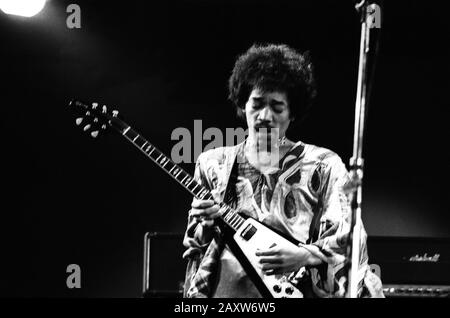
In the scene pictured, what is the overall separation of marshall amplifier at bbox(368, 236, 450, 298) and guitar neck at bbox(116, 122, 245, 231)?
0.59 meters

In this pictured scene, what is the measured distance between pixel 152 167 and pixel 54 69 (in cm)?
60

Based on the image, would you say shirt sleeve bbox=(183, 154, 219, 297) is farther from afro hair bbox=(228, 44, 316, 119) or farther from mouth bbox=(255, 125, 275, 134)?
afro hair bbox=(228, 44, 316, 119)

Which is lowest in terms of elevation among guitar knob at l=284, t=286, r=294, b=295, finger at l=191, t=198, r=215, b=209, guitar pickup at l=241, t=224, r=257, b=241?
guitar knob at l=284, t=286, r=294, b=295

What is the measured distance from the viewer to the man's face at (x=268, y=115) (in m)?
2.08

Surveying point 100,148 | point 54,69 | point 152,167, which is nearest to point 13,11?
point 54,69

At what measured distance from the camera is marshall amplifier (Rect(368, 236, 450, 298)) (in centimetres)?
225

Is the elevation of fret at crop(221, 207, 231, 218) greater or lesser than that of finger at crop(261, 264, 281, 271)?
greater

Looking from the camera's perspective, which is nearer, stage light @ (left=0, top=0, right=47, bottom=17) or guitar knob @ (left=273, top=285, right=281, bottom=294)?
guitar knob @ (left=273, top=285, right=281, bottom=294)

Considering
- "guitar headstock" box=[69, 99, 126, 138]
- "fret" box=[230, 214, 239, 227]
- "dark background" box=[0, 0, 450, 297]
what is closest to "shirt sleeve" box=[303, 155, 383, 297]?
"fret" box=[230, 214, 239, 227]

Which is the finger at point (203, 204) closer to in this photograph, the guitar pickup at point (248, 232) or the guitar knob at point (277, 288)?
the guitar pickup at point (248, 232)

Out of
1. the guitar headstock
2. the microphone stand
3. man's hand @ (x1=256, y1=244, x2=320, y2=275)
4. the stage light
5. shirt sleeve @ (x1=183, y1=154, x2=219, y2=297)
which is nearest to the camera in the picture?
the microphone stand

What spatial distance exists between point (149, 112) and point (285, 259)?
3.37 ft

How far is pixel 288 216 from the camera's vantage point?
1.97 m

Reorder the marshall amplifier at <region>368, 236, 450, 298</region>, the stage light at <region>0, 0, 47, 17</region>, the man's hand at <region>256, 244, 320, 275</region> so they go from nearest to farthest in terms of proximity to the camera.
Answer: the man's hand at <region>256, 244, 320, 275</region> → the marshall amplifier at <region>368, 236, 450, 298</region> → the stage light at <region>0, 0, 47, 17</region>
